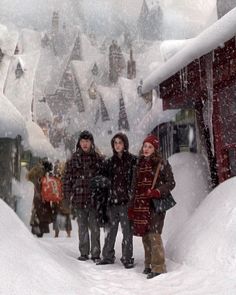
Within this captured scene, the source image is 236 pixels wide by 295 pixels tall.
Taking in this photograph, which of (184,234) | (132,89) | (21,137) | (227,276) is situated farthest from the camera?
(132,89)

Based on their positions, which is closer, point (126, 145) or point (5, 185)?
point (126, 145)

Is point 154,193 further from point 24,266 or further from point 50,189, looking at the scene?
point 50,189

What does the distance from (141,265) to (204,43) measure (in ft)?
10.4

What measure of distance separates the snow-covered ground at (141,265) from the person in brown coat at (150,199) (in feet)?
0.83

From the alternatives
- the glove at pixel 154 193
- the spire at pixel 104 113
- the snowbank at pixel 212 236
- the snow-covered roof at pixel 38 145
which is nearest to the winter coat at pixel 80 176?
the glove at pixel 154 193

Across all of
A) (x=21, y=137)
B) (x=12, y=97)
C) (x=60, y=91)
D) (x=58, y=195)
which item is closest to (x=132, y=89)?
(x=60, y=91)

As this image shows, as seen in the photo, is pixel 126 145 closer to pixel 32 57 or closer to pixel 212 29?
pixel 212 29

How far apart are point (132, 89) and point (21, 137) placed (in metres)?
15.1

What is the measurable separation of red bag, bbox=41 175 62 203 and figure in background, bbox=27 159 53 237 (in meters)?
0.09

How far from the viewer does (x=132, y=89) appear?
28219mm

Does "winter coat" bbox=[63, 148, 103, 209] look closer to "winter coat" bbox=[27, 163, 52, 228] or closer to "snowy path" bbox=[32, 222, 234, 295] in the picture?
"snowy path" bbox=[32, 222, 234, 295]

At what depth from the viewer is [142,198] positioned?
5.37 meters

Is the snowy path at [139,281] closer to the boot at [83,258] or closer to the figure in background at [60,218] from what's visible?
the boot at [83,258]

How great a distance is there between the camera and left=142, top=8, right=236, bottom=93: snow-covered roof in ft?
20.0
